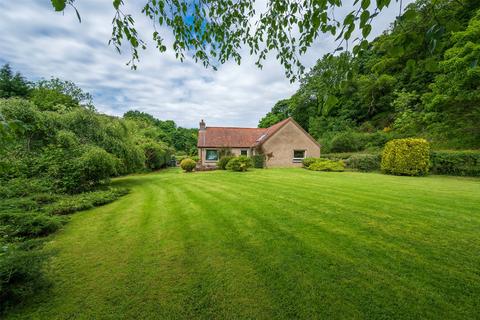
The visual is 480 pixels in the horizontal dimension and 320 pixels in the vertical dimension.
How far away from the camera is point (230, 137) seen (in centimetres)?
2569

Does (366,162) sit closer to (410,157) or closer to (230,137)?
(410,157)

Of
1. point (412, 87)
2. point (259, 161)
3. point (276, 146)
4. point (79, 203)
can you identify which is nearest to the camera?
point (79, 203)

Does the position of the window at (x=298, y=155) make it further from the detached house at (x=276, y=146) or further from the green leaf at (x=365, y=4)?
the green leaf at (x=365, y=4)

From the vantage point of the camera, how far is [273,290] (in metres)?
2.72

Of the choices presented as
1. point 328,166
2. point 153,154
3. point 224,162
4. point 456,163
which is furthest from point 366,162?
point 153,154

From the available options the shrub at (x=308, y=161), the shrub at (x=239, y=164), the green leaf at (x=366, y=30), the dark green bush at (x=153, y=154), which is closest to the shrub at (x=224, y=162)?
the shrub at (x=239, y=164)

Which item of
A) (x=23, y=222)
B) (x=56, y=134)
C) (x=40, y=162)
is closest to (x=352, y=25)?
(x=23, y=222)

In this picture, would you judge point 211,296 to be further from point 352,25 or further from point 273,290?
point 352,25

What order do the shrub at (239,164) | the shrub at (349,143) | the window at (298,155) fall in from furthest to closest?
the shrub at (349,143), the window at (298,155), the shrub at (239,164)

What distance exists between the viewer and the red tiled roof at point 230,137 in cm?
2434

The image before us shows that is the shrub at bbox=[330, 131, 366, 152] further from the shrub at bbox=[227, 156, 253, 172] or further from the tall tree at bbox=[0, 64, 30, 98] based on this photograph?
the tall tree at bbox=[0, 64, 30, 98]

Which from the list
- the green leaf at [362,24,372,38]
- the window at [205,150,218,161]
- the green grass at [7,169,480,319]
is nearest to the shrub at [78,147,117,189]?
the green grass at [7,169,480,319]

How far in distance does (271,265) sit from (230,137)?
23.0 m

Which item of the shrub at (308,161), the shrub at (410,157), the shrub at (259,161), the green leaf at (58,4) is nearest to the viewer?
the green leaf at (58,4)
